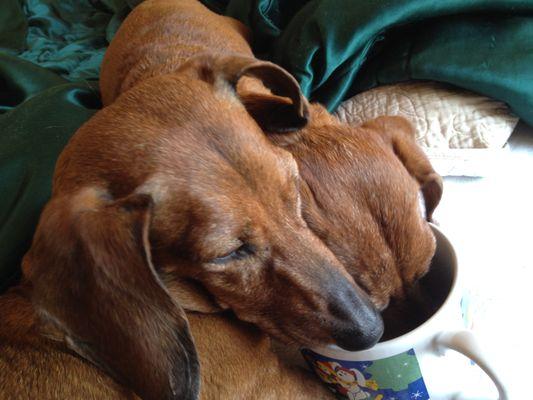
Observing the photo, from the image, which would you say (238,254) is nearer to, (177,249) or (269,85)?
(177,249)

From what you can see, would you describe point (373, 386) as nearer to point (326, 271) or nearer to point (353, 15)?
point (326, 271)

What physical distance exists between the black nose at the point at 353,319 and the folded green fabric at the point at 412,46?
66cm

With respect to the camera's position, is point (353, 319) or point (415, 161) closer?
point (353, 319)

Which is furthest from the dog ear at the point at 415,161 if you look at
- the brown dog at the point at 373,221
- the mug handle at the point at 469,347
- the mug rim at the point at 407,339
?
the mug handle at the point at 469,347

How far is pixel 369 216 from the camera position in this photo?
34.3 inches

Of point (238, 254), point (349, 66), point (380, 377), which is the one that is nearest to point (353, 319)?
point (380, 377)

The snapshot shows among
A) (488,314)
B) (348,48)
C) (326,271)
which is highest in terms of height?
(348,48)

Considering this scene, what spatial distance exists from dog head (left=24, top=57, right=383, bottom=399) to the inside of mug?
0.30ft

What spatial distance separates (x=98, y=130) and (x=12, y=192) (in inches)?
16.2

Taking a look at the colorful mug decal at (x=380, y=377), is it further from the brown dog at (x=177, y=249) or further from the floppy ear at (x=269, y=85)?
the floppy ear at (x=269, y=85)

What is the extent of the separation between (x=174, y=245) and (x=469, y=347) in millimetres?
449

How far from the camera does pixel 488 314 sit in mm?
1004

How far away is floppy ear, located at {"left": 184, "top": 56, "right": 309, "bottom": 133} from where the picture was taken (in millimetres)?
978

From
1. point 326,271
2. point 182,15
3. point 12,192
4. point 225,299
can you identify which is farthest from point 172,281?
point 182,15
